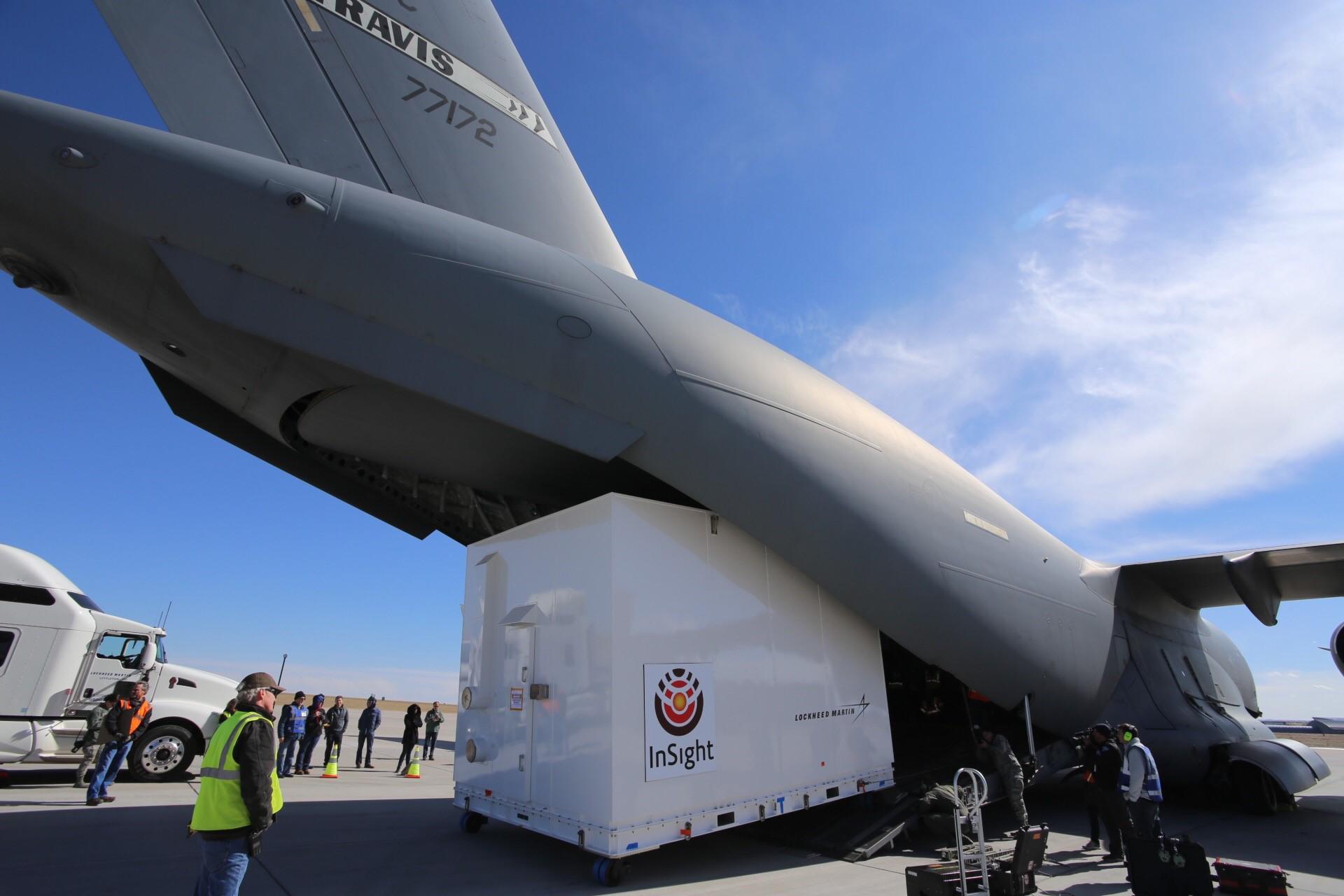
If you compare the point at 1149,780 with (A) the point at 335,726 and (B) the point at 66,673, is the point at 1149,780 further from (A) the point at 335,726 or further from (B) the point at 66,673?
(B) the point at 66,673

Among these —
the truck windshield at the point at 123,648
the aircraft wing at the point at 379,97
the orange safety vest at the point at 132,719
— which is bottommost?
the orange safety vest at the point at 132,719

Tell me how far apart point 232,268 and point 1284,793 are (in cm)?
1354

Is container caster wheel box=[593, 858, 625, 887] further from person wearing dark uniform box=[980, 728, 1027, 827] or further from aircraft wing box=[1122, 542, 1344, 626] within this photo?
aircraft wing box=[1122, 542, 1344, 626]

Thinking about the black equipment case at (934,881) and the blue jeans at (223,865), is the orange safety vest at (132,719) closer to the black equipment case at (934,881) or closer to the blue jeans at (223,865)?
the blue jeans at (223,865)

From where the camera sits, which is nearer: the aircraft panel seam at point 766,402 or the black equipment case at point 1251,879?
the black equipment case at point 1251,879

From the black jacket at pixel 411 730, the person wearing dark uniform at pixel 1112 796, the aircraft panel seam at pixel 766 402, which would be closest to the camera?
the aircraft panel seam at pixel 766 402

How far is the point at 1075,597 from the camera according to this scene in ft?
28.6

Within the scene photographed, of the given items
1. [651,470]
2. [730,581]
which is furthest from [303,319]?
[730,581]

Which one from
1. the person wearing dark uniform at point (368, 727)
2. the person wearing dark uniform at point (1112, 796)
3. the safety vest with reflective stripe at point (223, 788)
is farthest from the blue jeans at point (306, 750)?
the person wearing dark uniform at point (1112, 796)

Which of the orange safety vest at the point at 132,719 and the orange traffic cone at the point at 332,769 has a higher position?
the orange safety vest at the point at 132,719

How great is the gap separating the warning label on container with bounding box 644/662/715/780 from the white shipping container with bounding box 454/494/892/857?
13mm

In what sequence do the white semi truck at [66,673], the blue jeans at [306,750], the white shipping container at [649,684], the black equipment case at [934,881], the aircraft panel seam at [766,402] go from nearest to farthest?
1. the black equipment case at [934,881]
2. the white shipping container at [649,684]
3. the aircraft panel seam at [766,402]
4. the white semi truck at [66,673]
5. the blue jeans at [306,750]

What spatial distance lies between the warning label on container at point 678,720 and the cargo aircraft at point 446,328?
134 cm

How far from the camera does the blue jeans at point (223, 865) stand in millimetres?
3492
